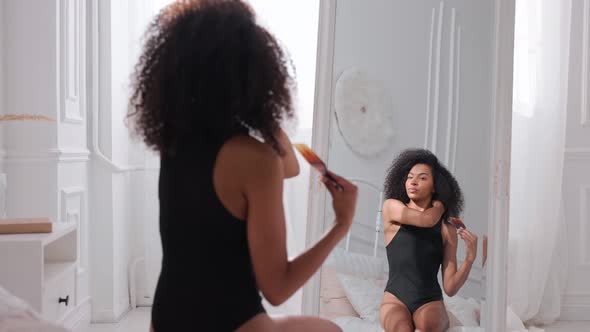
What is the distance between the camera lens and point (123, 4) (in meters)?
3.82

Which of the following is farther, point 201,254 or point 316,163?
point 316,163

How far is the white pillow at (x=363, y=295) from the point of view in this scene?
9.11 ft

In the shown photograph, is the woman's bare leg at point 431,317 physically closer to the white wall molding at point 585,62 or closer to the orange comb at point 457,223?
the orange comb at point 457,223

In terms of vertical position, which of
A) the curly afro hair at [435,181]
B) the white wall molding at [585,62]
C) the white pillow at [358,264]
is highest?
the white wall molding at [585,62]

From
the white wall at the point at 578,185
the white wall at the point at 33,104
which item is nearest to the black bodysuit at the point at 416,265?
the white wall at the point at 33,104

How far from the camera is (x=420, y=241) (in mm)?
2709

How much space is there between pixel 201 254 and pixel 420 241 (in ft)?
5.74

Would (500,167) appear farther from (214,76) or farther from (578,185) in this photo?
(214,76)

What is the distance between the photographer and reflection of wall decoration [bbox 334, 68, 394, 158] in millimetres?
2848

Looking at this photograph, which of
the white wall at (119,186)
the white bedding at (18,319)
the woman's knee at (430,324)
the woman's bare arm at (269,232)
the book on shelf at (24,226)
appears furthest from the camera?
the white wall at (119,186)

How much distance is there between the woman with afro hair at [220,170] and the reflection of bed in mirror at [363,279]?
1689 mm

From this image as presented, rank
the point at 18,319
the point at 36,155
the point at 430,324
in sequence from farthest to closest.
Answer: the point at 36,155, the point at 430,324, the point at 18,319

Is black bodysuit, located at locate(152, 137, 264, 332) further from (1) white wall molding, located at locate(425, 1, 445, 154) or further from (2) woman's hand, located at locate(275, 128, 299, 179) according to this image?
(1) white wall molding, located at locate(425, 1, 445, 154)

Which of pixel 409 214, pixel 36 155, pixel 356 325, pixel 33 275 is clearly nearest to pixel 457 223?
pixel 409 214
